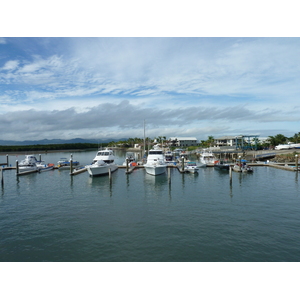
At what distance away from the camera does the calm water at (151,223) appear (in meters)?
15.2

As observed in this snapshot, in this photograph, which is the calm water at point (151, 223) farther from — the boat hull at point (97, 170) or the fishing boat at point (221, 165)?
the fishing boat at point (221, 165)

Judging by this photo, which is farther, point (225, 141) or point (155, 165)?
point (225, 141)

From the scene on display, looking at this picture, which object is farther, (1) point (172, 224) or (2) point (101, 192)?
(2) point (101, 192)

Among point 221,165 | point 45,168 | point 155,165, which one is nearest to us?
point 155,165

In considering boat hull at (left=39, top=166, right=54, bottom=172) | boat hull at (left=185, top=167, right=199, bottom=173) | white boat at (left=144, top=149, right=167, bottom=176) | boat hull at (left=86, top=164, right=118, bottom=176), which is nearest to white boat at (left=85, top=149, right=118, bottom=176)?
boat hull at (left=86, top=164, right=118, bottom=176)

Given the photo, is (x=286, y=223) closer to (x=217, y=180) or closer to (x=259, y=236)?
(x=259, y=236)

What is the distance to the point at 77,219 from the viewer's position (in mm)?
21844

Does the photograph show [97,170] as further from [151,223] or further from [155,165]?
[151,223]

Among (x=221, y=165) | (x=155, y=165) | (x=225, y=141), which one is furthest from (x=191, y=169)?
(x=225, y=141)

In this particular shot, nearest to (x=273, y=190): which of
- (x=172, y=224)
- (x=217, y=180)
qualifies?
(x=217, y=180)

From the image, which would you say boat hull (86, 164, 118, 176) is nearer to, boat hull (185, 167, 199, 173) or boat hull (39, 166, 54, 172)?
boat hull (185, 167, 199, 173)

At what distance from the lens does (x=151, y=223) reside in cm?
2050

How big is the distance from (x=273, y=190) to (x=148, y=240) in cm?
2468

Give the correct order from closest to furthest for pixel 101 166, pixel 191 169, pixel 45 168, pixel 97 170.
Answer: pixel 97 170
pixel 101 166
pixel 191 169
pixel 45 168
